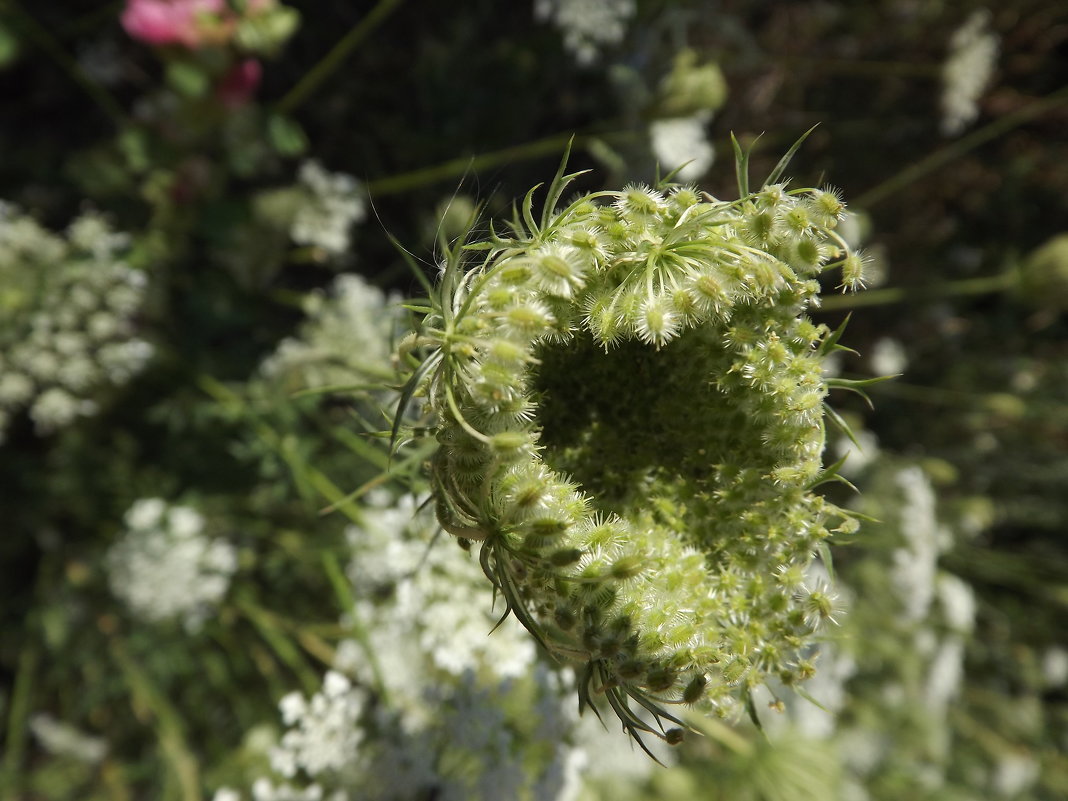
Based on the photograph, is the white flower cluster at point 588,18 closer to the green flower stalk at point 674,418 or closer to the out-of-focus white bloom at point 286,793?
the green flower stalk at point 674,418

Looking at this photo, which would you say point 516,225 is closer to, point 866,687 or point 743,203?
point 743,203

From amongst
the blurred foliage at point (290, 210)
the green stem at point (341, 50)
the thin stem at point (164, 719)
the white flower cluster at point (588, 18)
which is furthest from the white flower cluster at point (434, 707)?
the white flower cluster at point (588, 18)

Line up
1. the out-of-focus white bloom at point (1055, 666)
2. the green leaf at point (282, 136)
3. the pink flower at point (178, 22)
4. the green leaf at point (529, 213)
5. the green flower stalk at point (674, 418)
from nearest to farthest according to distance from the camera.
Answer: the green flower stalk at point (674, 418), the green leaf at point (529, 213), the pink flower at point (178, 22), the green leaf at point (282, 136), the out-of-focus white bloom at point (1055, 666)

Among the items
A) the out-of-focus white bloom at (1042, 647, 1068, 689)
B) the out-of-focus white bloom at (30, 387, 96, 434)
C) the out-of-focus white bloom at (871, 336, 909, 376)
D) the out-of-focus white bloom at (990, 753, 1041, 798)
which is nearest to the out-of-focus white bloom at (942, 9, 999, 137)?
the out-of-focus white bloom at (871, 336, 909, 376)

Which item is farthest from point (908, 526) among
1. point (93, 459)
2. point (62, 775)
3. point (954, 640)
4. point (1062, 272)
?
point (62, 775)

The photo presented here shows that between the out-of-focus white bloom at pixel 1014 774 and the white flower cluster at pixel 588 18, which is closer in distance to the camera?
the white flower cluster at pixel 588 18

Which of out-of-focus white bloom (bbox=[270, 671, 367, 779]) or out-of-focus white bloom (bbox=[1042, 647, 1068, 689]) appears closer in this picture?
out-of-focus white bloom (bbox=[270, 671, 367, 779])

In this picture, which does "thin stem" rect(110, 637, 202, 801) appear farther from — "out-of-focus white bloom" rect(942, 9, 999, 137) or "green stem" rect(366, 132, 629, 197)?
"out-of-focus white bloom" rect(942, 9, 999, 137)
